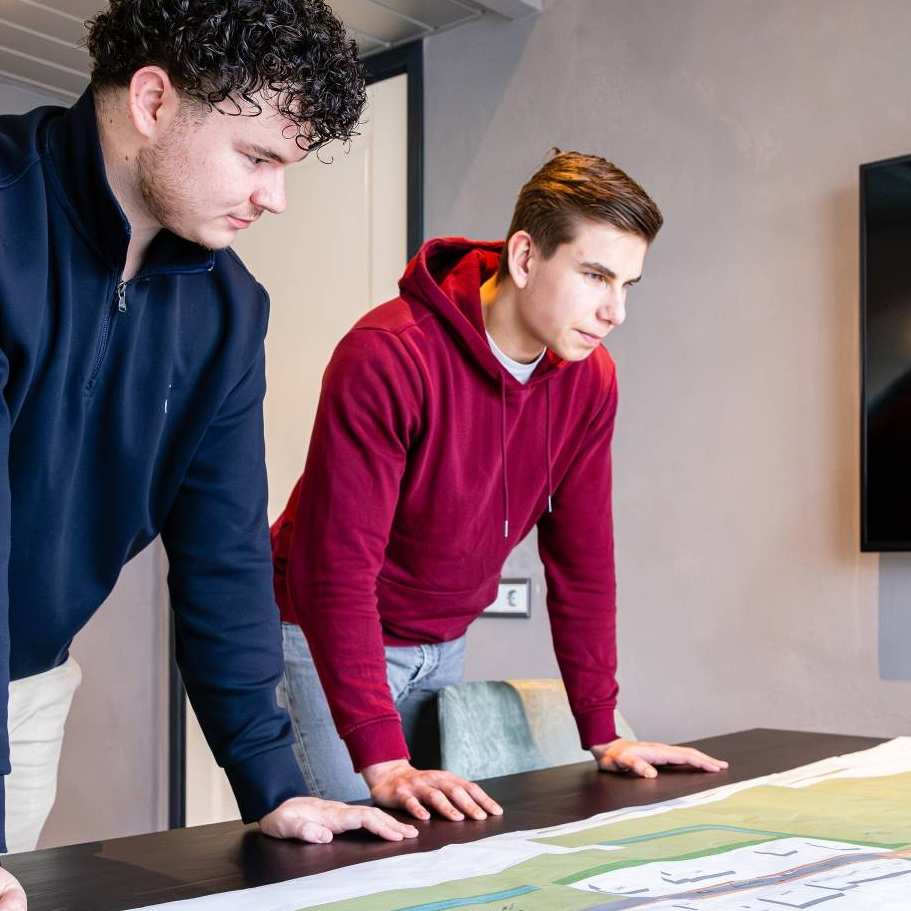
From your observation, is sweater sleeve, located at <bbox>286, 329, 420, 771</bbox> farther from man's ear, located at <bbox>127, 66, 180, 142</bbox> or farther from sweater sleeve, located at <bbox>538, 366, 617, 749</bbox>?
man's ear, located at <bbox>127, 66, 180, 142</bbox>

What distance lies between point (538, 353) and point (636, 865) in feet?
2.87

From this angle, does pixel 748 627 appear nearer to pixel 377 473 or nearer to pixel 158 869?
pixel 377 473

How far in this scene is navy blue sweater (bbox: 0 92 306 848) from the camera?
1.00 m

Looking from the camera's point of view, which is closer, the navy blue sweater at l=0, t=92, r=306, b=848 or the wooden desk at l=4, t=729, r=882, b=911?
the wooden desk at l=4, t=729, r=882, b=911

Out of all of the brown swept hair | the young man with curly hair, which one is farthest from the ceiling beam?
the young man with curly hair

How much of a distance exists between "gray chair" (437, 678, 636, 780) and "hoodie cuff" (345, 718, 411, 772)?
0.28 m

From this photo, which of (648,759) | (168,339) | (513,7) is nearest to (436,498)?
(648,759)

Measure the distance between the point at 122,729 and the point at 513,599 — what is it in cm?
149

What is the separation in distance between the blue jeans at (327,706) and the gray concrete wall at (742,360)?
2.76 ft

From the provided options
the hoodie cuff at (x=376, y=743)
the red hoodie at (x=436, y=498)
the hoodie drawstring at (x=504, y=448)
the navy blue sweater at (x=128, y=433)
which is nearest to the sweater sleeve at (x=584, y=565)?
the red hoodie at (x=436, y=498)

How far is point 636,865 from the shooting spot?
90 cm

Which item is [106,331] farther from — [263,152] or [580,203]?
[580,203]

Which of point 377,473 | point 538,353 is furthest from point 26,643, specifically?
point 538,353

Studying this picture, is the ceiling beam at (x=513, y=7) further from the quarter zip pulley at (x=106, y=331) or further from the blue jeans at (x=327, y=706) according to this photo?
the quarter zip pulley at (x=106, y=331)
